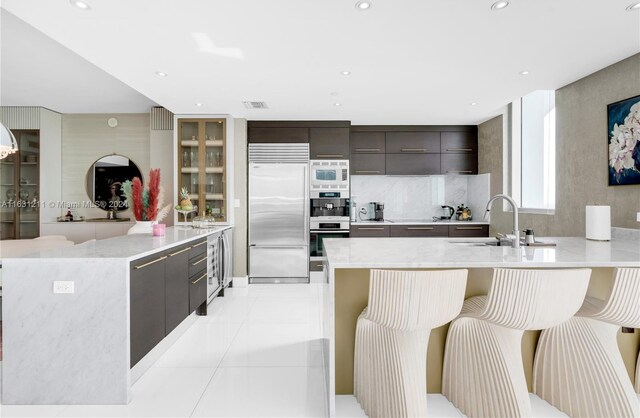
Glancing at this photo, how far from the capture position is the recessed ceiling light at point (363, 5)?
79.3 inches

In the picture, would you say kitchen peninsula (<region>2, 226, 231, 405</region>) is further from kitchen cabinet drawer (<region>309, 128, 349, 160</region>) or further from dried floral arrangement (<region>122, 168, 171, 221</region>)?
kitchen cabinet drawer (<region>309, 128, 349, 160</region>)

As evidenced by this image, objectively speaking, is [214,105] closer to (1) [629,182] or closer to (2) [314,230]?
(2) [314,230]

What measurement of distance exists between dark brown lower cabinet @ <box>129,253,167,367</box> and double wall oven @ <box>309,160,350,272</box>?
2650mm

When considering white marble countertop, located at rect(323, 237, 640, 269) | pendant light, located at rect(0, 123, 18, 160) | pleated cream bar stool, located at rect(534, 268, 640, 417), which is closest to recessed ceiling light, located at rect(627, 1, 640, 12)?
white marble countertop, located at rect(323, 237, 640, 269)

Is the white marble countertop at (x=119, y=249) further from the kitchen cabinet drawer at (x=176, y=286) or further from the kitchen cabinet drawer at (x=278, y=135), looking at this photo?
the kitchen cabinet drawer at (x=278, y=135)

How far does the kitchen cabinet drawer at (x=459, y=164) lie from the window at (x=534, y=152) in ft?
2.72

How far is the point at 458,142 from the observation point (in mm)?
5273

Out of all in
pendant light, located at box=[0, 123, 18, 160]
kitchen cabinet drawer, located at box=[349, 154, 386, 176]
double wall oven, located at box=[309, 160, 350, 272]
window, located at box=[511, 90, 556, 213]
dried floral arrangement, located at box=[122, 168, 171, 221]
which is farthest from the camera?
kitchen cabinet drawer, located at box=[349, 154, 386, 176]

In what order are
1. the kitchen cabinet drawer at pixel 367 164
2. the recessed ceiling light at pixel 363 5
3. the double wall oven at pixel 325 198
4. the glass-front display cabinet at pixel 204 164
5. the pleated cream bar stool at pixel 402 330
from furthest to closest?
the kitchen cabinet drawer at pixel 367 164
the double wall oven at pixel 325 198
the glass-front display cabinet at pixel 204 164
the recessed ceiling light at pixel 363 5
the pleated cream bar stool at pixel 402 330

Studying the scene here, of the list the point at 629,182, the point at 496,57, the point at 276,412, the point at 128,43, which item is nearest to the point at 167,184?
the point at 128,43

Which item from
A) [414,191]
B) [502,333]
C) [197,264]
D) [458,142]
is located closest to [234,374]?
[197,264]

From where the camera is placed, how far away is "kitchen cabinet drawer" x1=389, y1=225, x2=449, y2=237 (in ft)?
16.2

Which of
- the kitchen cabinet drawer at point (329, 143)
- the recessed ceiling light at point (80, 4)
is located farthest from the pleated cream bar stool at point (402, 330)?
the kitchen cabinet drawer at point (329, 143)

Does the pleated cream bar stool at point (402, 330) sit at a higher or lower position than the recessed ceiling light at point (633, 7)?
lower
